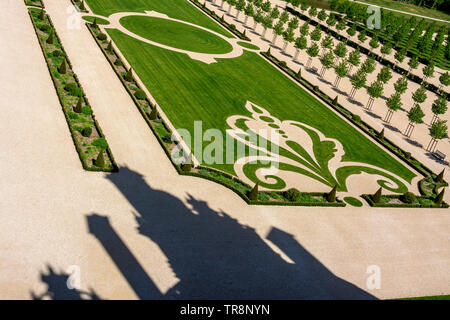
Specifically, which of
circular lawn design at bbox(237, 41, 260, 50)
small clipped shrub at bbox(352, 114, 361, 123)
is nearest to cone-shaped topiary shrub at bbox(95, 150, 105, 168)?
small clipped shrub at bbox(352, 114, 361, 123)

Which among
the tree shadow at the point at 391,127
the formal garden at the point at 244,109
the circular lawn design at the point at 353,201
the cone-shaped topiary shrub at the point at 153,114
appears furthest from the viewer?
the tree shadow at the point at 391,127

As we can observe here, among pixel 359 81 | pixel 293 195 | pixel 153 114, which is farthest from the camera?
pixel 359 81

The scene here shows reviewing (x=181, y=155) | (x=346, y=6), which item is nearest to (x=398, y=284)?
(x=181, y=155)

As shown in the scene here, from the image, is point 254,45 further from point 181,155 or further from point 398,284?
point 398,284

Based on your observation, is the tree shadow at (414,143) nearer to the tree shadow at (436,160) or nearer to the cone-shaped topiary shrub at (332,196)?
the tree shadow at (436,160)

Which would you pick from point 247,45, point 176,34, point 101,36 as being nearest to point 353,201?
point 101,36

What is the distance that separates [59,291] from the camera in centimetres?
2975

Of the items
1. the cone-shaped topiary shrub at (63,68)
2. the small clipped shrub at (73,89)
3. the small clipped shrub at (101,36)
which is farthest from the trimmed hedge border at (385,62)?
the small clipped shrub at (73,89)

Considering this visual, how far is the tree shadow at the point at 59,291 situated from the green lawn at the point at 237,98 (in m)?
22.5

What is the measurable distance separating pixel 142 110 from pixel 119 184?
16.4 metres

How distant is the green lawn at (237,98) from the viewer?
5734 centimetres

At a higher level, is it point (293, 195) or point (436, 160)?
point (436, 160)

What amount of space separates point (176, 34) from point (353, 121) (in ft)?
139

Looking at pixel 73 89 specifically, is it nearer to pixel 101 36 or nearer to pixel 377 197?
pixel 101 36
